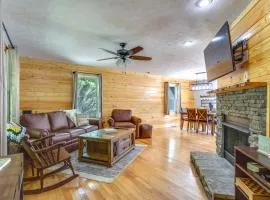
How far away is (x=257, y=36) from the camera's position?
2.18m

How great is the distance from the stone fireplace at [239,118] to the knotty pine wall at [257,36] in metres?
0.15

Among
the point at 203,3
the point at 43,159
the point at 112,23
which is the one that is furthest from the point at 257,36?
the point at 43,159

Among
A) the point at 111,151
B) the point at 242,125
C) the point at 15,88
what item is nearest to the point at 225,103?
the point at 242,125

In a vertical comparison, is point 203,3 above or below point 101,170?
above

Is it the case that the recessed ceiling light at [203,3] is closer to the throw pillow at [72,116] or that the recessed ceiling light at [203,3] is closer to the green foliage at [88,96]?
the throw pillow at [72,116]

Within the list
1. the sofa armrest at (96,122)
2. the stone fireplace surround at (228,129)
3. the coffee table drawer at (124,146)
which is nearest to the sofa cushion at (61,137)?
the coffee table drawer at (124,146)

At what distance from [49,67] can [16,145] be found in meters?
3.07

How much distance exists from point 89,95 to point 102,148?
9.66 feet

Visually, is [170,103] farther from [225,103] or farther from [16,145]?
[16,145]

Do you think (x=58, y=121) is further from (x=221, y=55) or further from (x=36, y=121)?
(x=221, y=55)

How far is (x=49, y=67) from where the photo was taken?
5.25m

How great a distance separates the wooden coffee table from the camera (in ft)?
10.6

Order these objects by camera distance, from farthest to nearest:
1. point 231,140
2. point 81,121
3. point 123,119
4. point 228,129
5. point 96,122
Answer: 1. point 123,119
2. point 96,122
3. point 81,121
4. point 228,129
5. point 231,140

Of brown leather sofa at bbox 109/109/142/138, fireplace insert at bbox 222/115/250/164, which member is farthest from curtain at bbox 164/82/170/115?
fireplace insert at bbox 222/115/250/164
